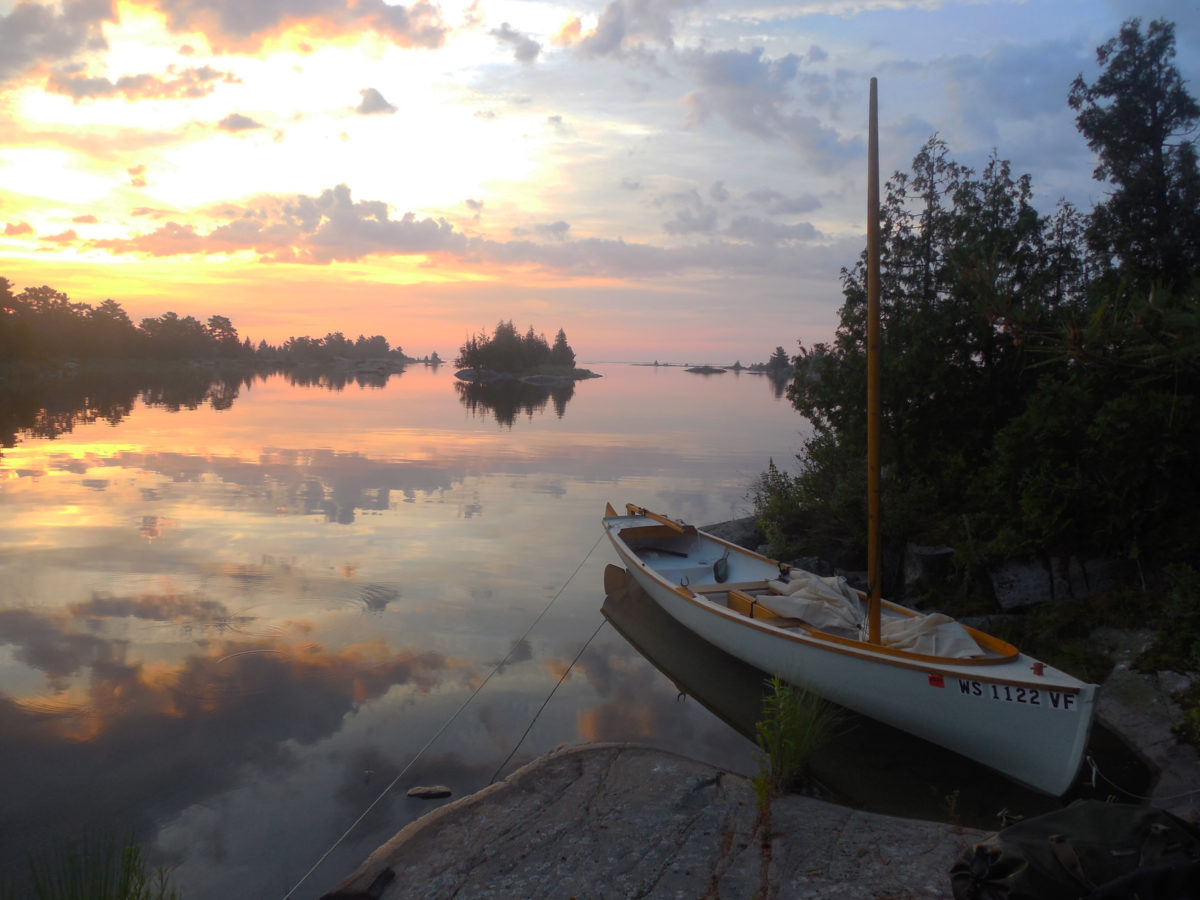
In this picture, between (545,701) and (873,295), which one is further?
(545,701)

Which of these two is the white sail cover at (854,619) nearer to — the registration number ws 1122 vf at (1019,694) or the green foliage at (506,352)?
the registration number ws 1122 vf at (1019,694)

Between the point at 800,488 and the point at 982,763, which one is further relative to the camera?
the point at 800,488

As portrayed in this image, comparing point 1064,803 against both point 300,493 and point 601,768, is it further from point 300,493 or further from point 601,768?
point 300,493

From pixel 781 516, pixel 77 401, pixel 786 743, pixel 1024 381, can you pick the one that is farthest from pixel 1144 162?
pixel 77 401

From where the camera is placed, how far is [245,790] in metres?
6.89

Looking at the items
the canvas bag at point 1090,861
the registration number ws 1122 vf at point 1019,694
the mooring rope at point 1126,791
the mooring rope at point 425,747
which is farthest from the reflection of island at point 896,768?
the canvas bag at point 1090,861

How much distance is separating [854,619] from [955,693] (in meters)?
2.19

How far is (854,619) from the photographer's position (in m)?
9.38

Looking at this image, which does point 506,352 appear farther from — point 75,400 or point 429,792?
point 429,792

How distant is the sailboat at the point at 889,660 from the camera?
6.79m

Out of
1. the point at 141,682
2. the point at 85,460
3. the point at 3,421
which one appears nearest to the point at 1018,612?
the point at 141,682

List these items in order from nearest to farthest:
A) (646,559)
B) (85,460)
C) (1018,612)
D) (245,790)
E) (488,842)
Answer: (488,842)
(245,790)
(1018,612)
(646,559)
(85,460)

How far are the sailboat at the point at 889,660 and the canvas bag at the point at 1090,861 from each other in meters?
2.38

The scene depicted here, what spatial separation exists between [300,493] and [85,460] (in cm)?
904
